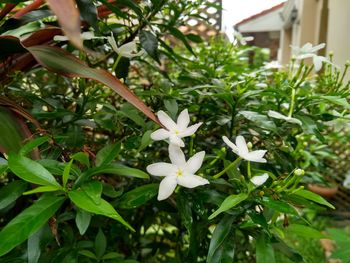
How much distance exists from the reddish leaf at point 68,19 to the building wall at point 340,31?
9.48 feet

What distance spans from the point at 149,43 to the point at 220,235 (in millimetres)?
449

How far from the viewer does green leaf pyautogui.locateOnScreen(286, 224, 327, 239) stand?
2.16ft

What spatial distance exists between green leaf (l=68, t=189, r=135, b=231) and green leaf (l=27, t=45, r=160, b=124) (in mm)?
155

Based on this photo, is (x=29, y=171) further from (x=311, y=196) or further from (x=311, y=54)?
(x=311, y=54)

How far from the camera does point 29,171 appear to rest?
1.64 feet

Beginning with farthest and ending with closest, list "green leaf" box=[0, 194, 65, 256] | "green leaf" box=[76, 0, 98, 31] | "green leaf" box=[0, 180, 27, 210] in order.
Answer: "green leaf" box=[76, 0, 98, 31], "green leaf" box=[0, 180, 27, 210], "green leaf" box=[0, 194, 65, 256]

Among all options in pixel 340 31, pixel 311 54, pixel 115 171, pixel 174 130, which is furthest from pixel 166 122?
pixel 340 31

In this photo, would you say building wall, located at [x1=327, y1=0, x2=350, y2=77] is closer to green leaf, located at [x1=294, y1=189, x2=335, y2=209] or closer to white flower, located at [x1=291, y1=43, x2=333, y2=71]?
white flower, located at [x1=291, y1=43, x2=333, y2=71]

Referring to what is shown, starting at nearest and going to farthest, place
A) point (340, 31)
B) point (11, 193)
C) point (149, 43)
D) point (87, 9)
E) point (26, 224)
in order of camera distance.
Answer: point (26, 224) → point (11, 193) → point (87, 9) → point (149, 43) → point (340, 31)

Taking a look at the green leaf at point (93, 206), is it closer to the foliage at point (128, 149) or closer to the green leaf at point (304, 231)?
the foliage at point (128, 149)

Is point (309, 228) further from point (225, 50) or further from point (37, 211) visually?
point (225, 50)

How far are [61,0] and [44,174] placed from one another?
0.24 m

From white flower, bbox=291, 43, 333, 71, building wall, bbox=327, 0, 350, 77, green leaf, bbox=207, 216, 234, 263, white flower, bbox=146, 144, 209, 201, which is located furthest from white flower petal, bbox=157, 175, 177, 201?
building wall, bbox=327, 0, 350, 77

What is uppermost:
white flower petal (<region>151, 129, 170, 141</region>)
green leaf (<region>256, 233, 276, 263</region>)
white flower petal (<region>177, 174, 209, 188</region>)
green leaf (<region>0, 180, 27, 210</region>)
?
white flower petal (<region>151, 129, 170, 141</region>)
